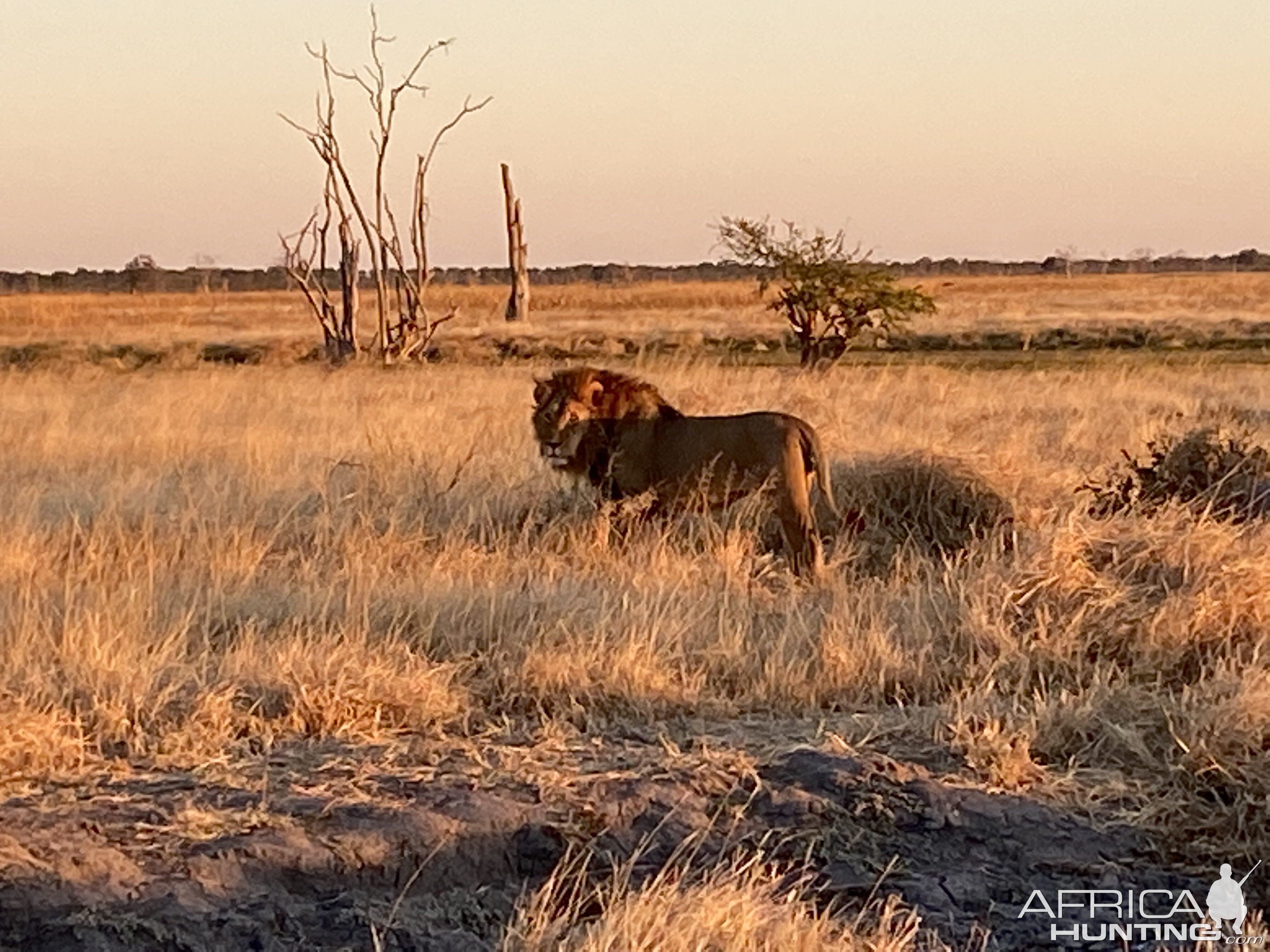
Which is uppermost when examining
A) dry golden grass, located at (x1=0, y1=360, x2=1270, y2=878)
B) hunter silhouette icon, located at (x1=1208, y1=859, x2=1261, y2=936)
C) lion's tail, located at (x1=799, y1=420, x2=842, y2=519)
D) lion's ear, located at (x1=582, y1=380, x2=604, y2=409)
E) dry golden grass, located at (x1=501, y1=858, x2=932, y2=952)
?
lion's ear, located at (x1=582, y1=380, x2=604, y2=409)

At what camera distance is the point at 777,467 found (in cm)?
962

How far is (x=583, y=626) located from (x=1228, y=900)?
9.90 ft

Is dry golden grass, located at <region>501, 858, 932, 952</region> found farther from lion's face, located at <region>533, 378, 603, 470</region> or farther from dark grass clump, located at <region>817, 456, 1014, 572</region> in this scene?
dark grass clump, located at <region>817, 456, 1014, 572</region>

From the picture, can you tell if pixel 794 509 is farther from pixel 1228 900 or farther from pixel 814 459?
pixel 1228 900

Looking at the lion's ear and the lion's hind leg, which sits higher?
the lion's ear

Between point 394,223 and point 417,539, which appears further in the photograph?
point 394,223

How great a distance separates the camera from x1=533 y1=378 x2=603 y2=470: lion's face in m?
9.89

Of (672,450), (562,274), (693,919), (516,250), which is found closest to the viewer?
(693,919)

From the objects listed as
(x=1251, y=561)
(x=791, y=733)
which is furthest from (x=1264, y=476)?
(x=791, y=733)

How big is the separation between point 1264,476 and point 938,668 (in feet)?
15.3

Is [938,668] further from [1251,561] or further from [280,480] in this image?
[280,480]

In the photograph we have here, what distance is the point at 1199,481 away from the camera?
1083 cm

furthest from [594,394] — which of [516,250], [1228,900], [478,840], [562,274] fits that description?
[562,274]

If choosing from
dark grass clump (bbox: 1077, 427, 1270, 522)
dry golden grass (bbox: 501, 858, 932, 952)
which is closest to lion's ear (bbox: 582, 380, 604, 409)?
dark grass clump (bbox: 1077, 427, 1270, 522)
